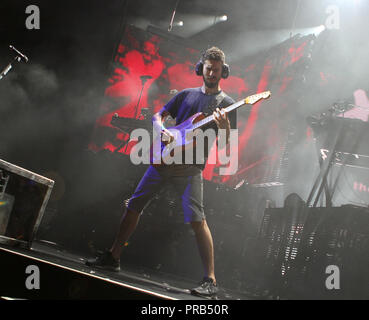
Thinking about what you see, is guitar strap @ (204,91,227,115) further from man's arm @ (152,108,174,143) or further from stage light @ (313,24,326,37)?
stage light @ (313,24,326,37)

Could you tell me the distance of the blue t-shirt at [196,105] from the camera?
9.43ft

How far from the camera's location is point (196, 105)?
296 centimetres

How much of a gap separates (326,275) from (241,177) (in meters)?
6.94

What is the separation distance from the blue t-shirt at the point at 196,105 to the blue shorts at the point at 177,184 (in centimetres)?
13

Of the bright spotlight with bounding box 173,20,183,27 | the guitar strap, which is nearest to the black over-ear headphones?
the guitar strap

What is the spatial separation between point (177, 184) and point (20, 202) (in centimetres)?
147

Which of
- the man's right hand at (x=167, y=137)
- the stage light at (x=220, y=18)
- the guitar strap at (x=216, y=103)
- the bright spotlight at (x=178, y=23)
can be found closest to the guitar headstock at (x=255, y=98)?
the guitar strap at (x=216, y=103)

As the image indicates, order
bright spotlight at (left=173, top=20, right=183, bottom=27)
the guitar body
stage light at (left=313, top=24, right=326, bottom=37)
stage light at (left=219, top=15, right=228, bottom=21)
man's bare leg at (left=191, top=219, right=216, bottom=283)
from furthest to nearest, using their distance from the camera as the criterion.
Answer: bright spotlight at (left=173, top=20, right=183, bottom=27)
stage light at (left=219, top=15, right=228, bottom=21)
stage light at (left=313, top=24, right=326, bottom=37)
the guitar body
man's bare leg at (left=191, top=219, right=216, bottom=283)

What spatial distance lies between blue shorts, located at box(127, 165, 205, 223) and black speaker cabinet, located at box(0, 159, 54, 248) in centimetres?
87

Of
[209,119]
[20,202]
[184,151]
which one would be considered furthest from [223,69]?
[20,202]

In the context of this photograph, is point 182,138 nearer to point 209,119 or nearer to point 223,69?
point 209,119

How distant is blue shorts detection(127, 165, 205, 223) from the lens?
108 inches

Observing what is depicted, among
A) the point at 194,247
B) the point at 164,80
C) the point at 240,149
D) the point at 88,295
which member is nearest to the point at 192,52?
the point at 164,80

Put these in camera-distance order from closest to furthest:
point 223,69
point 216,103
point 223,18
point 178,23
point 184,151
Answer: point 184,151
point 216,103
point 223,69
point 223,18
point 178,23
